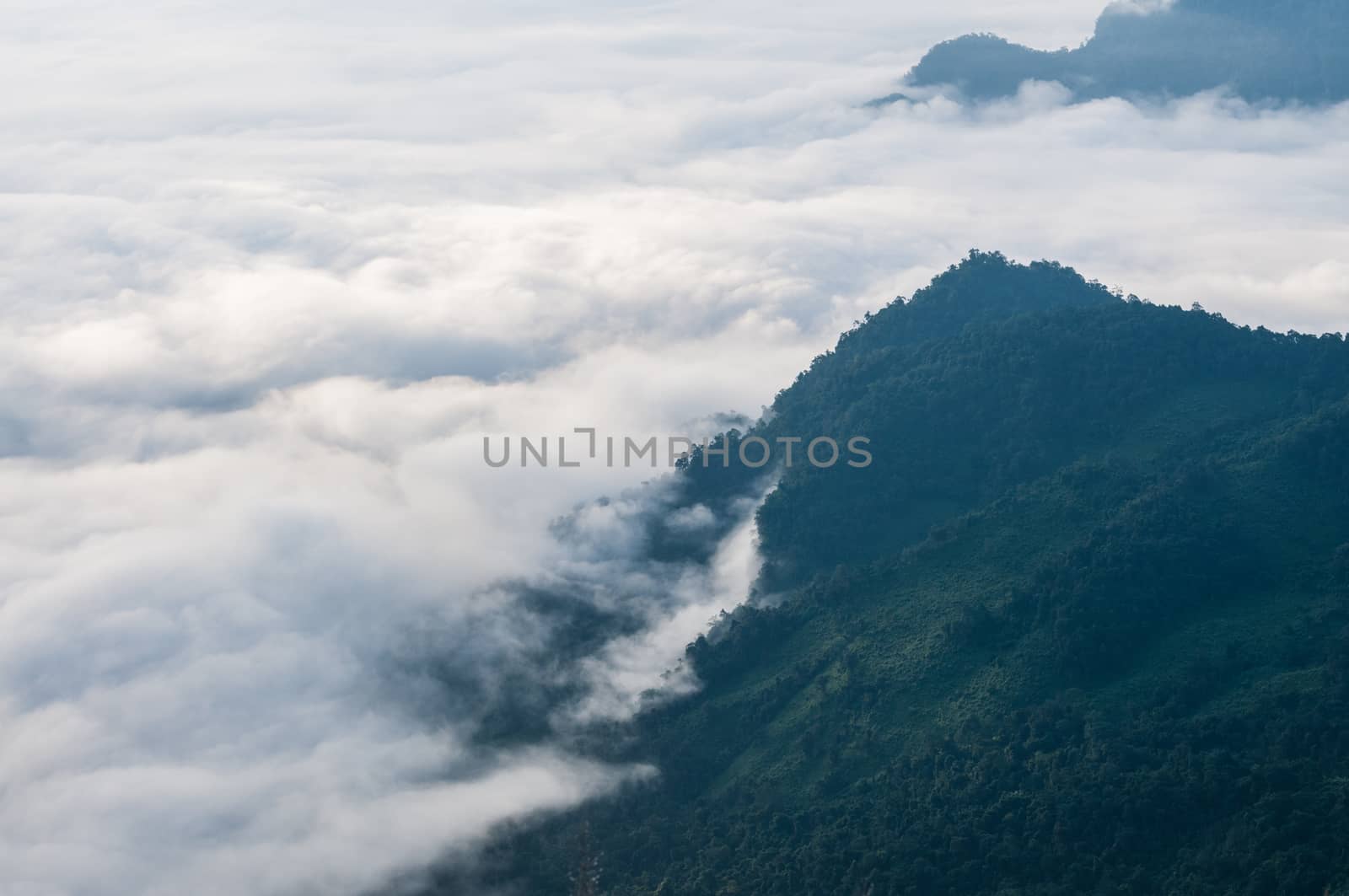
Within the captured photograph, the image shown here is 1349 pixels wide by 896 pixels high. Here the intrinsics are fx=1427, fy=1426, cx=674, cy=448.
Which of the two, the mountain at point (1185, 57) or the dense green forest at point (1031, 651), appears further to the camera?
the mountain at point (1185, 57)

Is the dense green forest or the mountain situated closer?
the dense green forest

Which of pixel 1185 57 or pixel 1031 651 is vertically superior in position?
pixel 1185 57

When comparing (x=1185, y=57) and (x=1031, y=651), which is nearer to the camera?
(x=1031, y=651)

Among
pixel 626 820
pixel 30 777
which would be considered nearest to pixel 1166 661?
pixel 626 820

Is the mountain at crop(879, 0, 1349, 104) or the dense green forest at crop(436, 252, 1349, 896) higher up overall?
the mountain at crop(879, 0, 1349, 104)

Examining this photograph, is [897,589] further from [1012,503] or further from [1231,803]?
[1231,803]
